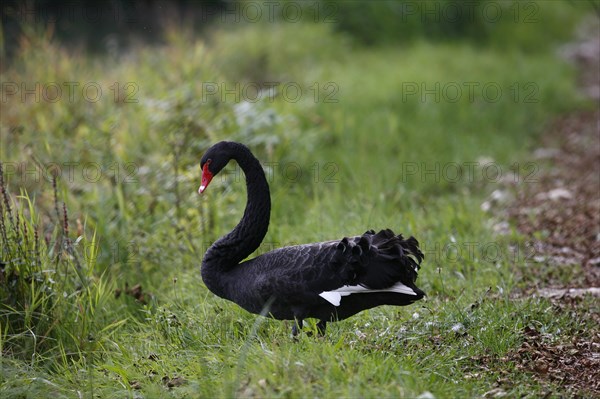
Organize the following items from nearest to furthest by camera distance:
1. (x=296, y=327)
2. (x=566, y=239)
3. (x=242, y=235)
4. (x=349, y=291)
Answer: (x=349, y=291) < (x=296, y=327) < (x=242, y=235) < (x=566, y=239)

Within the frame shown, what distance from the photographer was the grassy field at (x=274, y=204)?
3.75m

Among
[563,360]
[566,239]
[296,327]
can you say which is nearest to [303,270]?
[296,327]

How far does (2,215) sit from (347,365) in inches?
80.1

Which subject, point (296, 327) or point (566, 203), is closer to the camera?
point (296, 327)

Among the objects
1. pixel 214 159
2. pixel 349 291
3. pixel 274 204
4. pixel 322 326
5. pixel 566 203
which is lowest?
pixel 566 203

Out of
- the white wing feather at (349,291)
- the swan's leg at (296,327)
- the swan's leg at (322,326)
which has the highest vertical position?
the white wing feather at (349,291)

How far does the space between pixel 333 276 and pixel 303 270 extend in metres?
0.15

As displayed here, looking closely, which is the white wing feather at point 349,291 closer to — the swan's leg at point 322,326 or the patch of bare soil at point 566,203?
the swan's leg at point 322,326

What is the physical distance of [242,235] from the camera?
13.3 ft

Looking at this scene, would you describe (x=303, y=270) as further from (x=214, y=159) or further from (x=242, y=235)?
(x=214, y=159)

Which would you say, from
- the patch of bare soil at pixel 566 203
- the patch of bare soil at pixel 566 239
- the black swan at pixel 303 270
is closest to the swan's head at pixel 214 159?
the black swan at pixel 303 270

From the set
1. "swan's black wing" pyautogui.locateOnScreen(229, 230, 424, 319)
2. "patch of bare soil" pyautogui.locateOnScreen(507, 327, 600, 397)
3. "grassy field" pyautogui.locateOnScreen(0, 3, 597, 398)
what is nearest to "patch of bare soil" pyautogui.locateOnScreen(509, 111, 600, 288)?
"grassy field" pyautogui.locateOnScreen(0, 3, 597, 398)

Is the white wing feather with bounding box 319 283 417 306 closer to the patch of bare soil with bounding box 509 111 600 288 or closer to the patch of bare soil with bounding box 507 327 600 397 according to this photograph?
the patch of bare soil with bounding box 507 327 600 397

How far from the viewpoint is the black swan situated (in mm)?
3645
